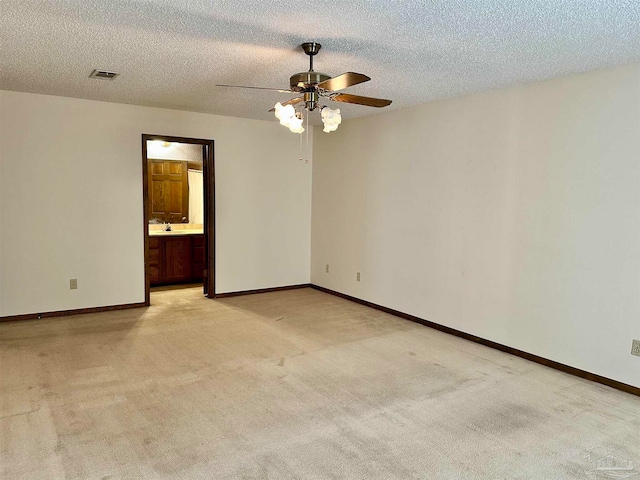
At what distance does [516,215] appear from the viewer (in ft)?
12.7

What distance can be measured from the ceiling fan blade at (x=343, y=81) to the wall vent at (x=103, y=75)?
6.22 ft

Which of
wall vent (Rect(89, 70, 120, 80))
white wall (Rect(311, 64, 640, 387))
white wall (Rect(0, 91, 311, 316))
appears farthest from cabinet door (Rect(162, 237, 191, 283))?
wall vent (Rect(89, 70, 120, 80))

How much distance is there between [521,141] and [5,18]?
3683 mm

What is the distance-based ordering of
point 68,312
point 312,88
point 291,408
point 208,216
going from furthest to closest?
1. point 208,216
2. point 68,312
3. point 312,88
4. point 291,408

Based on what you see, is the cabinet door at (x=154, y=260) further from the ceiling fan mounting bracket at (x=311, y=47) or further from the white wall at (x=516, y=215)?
the ceiling fan mounting bracket at (x=311, y=47)

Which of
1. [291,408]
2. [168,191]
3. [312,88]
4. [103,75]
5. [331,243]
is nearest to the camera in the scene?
[291,408]

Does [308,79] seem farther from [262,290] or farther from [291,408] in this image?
[262,290]

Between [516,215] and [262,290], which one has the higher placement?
[516,215]

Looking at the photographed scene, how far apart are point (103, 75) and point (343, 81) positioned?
87.5 inches

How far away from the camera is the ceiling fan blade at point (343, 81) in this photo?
259cm

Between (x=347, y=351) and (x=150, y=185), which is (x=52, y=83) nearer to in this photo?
(x=150, y=185)

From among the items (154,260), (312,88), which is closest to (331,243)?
(154,260)

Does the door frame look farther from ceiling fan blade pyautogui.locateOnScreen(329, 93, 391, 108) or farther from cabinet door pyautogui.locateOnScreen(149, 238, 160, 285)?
ceiling fan blade pyautogui.locateOnScreen(329, 93, 391, 108)

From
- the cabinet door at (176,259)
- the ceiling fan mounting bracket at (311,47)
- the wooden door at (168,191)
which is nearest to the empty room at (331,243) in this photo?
the ceiling fan mounting bracket at (311,47)
